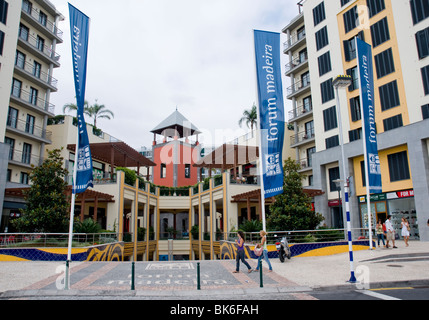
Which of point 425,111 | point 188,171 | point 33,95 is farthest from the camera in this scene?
point 188,171

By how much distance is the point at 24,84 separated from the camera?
34.6 meters

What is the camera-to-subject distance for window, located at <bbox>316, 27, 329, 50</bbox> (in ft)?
115

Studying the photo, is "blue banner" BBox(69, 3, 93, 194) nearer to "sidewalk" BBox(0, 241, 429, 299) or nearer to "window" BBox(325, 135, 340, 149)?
"sidewalk" BBox(0, 241, 429, 299)

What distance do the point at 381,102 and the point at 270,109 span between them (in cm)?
1878

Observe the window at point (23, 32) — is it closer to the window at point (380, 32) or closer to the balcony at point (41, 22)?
the balcony at point (41, 22)

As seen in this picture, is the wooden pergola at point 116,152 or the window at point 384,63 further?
the wooden pergola at point 116,152

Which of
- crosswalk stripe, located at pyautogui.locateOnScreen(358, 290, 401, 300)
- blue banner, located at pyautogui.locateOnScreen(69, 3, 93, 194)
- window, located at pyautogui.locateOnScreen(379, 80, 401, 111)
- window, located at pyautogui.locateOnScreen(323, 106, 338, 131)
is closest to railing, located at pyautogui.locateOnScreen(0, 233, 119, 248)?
blue banner, located at pyautogui.locateOnScreen(69, 3, 93, 194)

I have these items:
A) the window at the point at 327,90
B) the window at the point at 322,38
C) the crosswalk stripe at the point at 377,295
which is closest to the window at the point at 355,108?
the window at the point at 327,90

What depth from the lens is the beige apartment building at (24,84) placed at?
3050cm

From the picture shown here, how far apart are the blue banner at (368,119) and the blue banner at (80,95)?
1498cm

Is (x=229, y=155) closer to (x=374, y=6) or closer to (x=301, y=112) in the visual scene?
(x=301, y=112)
